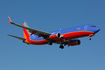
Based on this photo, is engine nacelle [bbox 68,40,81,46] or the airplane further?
engine nacelle [bbox 68,40,81,46]

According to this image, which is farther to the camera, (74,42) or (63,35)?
(74,42)

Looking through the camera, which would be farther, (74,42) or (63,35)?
(74,42)

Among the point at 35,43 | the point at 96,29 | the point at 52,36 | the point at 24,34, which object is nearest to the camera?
the point at 96,29

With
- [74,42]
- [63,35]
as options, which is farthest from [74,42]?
[63,35]

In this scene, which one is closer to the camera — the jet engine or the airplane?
the airplane

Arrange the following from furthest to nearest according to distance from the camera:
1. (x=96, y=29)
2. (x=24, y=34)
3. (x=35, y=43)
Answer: (x=24, y=34) < (x=35, y=43) < (x=96, y=29)

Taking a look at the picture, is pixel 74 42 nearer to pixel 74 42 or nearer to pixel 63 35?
pixel 74 42

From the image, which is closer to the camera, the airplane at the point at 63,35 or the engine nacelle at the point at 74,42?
the airplane at the point at 63,35

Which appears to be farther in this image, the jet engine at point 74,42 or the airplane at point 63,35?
the jet engine at point 74,42

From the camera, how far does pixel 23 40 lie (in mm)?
63906

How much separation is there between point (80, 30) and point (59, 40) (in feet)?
23.2

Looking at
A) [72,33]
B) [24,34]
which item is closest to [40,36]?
[72,33]

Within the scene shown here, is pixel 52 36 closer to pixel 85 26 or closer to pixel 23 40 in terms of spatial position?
pixel 85 26

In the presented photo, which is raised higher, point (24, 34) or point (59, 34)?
point (24, 34)
